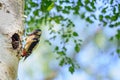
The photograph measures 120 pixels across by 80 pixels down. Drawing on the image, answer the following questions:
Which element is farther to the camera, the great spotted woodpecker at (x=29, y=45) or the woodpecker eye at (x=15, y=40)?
the great spotted woodpecker at (x=29, y=45)

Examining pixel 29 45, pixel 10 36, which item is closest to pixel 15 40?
pixel 10 36

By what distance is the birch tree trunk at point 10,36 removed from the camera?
6.44 ft

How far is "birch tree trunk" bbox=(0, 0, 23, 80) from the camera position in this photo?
1.96 m

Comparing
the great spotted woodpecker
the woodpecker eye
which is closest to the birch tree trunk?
the woodpecker eye

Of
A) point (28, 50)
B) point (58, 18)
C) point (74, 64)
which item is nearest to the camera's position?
point (28, 50)

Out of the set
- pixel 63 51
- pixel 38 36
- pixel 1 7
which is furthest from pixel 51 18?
pixel 1 7

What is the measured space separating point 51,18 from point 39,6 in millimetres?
258

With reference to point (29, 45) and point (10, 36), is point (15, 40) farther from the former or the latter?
point (29, 45)

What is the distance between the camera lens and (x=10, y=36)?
2.09 meters

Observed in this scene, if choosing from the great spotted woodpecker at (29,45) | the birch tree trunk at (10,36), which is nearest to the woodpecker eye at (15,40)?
the birch tree trunk at (10,36)

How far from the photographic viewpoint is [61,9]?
575 centimetres

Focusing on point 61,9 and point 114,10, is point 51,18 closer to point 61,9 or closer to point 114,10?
point 61,9

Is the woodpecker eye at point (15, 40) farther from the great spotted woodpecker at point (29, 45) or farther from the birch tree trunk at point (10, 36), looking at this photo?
the great spotted woodpecker at point (29, 45)

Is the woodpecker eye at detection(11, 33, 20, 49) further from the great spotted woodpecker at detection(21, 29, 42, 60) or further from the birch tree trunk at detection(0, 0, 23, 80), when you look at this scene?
the great spotted woodpecker at detection(21, 29, 42, 60)
